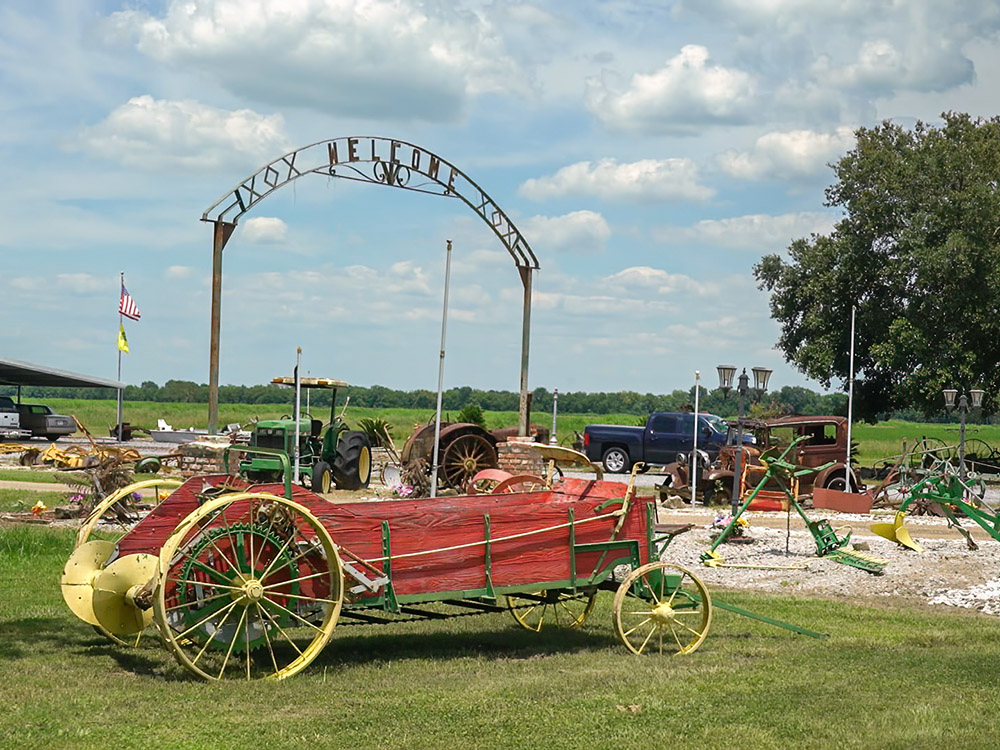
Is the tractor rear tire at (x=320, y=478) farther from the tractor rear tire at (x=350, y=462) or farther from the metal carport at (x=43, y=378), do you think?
the metal carport at (x=43, y=378)

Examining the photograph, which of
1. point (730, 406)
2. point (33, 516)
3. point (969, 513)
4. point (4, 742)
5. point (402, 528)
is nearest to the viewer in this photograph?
point (4, 742)

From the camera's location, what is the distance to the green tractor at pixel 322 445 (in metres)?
21.1

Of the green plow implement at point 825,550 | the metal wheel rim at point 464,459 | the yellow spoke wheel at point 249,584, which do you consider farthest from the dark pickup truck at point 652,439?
the yellow spoke wheel at point 249,584

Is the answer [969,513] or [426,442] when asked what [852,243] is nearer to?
[426,442]

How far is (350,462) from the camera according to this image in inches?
867

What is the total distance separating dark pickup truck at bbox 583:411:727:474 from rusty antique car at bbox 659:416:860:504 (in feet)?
15.1

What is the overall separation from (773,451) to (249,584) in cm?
1719

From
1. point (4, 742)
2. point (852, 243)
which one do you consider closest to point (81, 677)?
point (4, 742)

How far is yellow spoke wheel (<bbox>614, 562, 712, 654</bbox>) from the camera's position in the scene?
8.55 metres

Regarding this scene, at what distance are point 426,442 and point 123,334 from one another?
917 inches

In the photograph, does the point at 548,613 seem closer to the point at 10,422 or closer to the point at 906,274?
the point at 906,274

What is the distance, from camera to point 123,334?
137 ft

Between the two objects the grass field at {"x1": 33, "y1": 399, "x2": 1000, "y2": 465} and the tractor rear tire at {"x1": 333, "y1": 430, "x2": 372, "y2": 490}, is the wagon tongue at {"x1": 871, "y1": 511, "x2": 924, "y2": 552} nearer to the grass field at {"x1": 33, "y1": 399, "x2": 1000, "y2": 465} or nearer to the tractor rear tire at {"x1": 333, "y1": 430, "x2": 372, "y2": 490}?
the tractor rear tire at {"x1": 333, "y1": 430, "x2": 372, "y2": 490}

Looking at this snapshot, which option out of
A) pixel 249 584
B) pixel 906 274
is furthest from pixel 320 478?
pixel 906 274
